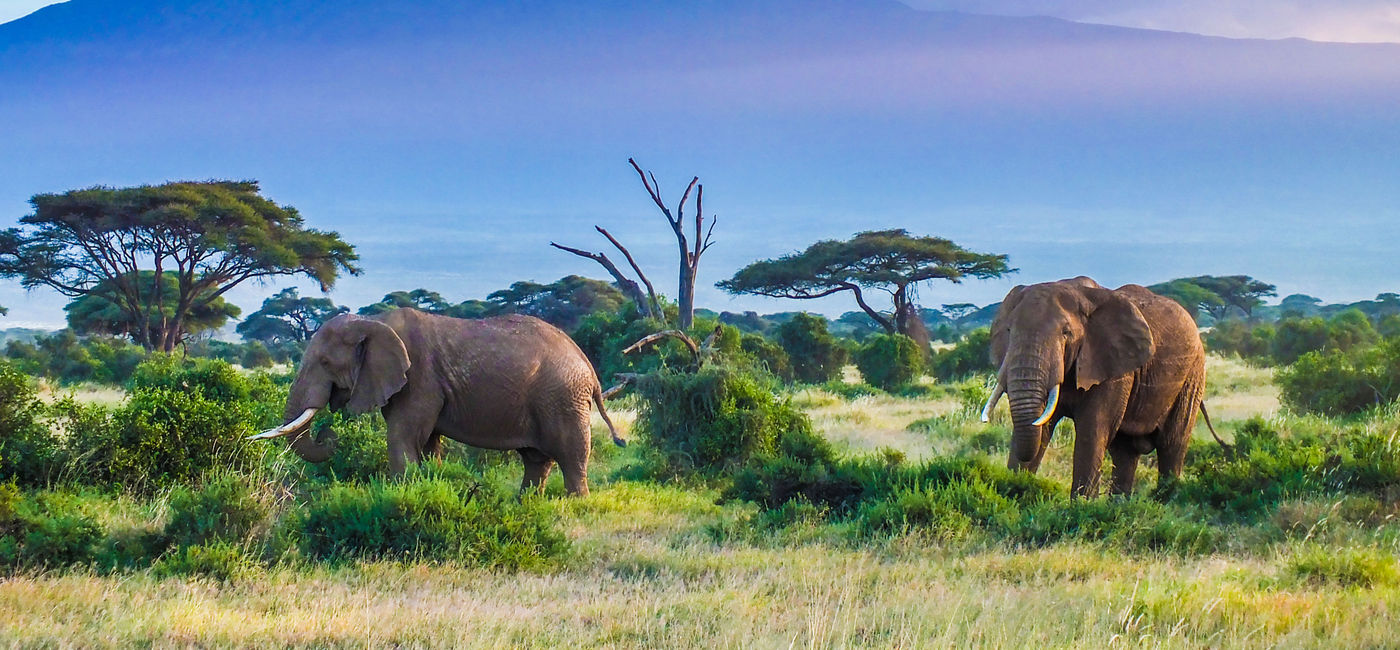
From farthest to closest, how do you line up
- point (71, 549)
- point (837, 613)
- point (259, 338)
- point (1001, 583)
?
point (259, 338), point (71, 549), point (1001, 583), point (837, 613)

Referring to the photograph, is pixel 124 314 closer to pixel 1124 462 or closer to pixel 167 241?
pixel 167 241

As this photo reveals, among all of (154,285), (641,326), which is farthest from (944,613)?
(154,285)

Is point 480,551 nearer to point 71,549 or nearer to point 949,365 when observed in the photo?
point 71,549

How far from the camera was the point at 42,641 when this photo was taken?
20.4ft

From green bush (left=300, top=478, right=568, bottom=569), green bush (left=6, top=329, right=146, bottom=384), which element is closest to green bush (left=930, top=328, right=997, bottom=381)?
green bush (left=6, top=329, right=146, bottom=384)

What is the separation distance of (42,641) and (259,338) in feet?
181

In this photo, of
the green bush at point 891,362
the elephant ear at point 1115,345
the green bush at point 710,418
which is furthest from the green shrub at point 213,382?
the green bush at point 891,362

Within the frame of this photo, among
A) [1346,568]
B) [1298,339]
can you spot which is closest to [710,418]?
[1346,568]

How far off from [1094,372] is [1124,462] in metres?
1.96

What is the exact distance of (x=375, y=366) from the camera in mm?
11555

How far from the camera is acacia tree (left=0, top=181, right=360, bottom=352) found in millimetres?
37812

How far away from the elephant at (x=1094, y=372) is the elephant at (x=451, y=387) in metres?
4.27

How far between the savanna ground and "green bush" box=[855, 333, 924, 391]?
2433cm

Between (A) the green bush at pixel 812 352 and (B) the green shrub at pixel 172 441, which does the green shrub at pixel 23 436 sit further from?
(A) the green bush at pixel 812 352
